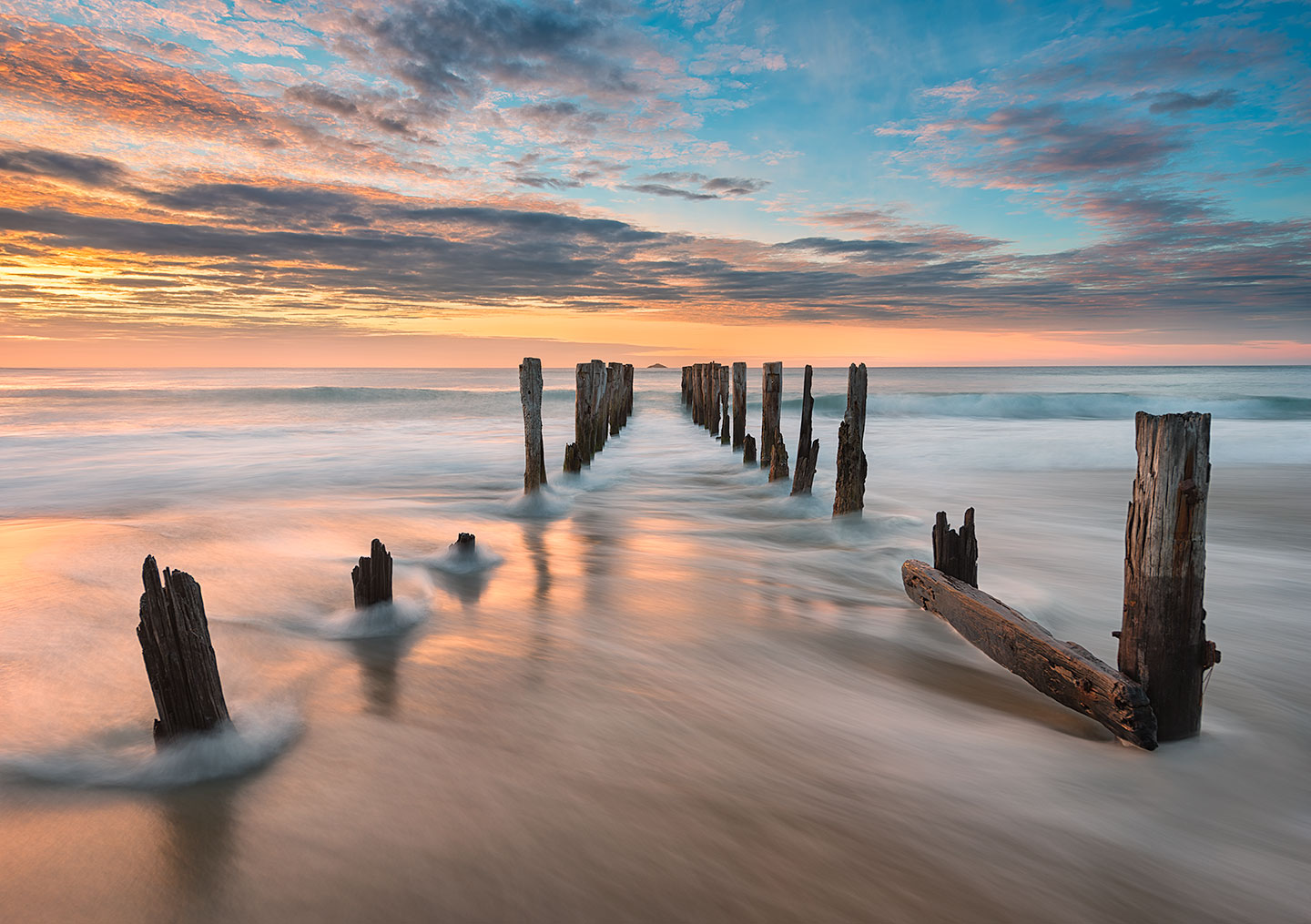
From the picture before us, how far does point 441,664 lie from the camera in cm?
420

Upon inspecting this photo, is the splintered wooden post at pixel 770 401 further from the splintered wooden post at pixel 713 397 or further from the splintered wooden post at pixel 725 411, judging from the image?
the splintered wooden post at pixel 713 397

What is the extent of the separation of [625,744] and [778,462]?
8567 millimetres

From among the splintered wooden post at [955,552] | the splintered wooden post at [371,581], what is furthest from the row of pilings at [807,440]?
the splintered wooden post at [371,581]

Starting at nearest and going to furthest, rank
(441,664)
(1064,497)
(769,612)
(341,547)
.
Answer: (441,664), (769,612), (341,547), (1064,497)

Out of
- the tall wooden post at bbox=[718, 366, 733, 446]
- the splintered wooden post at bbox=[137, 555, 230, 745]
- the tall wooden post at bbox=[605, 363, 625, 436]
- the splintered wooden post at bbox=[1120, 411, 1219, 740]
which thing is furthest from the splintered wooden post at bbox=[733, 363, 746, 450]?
the splintered wooden post at bbox=[137, 555, 230, 745]

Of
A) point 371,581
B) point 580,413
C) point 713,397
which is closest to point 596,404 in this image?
point 580,413

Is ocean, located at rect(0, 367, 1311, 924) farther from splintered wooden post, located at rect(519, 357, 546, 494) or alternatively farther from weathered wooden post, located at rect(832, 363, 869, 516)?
splintered wooden post, located at rect(519, 357, 546, 494)

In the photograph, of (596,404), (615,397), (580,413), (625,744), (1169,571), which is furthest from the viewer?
(615,397)

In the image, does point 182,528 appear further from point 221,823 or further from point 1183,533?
point 1183,533

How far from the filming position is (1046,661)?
3.72 meters

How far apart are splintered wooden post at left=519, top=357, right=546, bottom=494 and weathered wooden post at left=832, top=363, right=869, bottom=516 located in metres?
3.90

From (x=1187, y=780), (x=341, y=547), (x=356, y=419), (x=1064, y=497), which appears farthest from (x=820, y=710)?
(x=356, y=419)

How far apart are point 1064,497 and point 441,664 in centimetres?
1144

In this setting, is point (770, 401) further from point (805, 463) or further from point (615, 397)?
point (615, 397)
